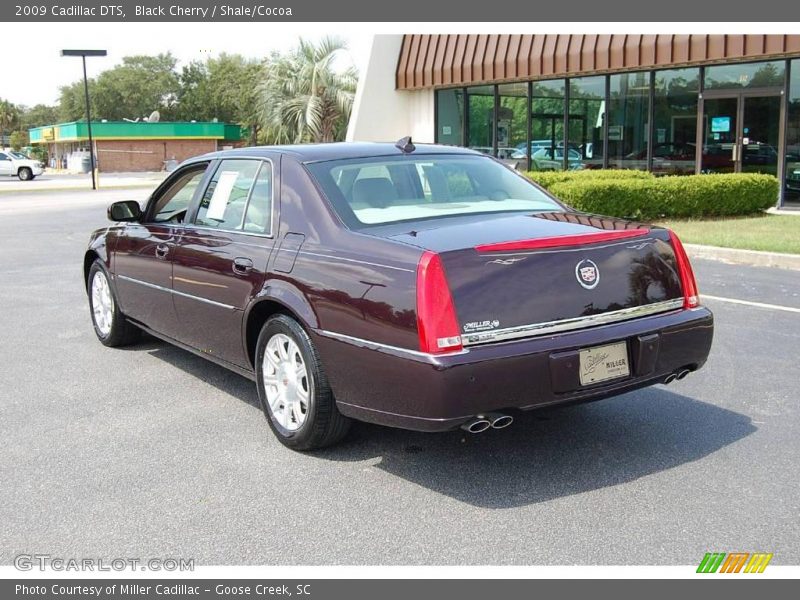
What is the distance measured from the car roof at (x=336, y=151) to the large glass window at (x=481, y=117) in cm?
1887

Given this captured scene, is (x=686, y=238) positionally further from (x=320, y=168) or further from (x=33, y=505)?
(x=33, y=505)

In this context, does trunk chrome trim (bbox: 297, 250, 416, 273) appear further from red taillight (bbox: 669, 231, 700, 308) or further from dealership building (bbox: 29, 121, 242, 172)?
dealership building (bbox: 29, 121, 242, 172)

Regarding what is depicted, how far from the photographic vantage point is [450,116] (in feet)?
82.9

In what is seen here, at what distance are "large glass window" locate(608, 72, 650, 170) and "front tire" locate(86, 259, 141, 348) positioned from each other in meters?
15.6

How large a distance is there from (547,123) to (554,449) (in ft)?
61.9

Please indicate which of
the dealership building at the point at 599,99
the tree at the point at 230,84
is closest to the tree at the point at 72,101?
the tree at the point at 230,84

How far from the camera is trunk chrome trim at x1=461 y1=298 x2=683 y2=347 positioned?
3893 mm

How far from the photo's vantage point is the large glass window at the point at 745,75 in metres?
17.6

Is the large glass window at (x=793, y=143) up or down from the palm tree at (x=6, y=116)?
down

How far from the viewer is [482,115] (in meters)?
24.4

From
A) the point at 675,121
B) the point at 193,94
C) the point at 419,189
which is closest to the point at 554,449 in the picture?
the point at 419,189

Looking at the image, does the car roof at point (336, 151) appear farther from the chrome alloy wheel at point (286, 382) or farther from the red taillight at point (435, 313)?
the red taillight at point (435, 313)

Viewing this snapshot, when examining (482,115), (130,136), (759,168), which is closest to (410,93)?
(482,115)

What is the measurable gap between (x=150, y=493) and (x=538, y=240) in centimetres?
222
